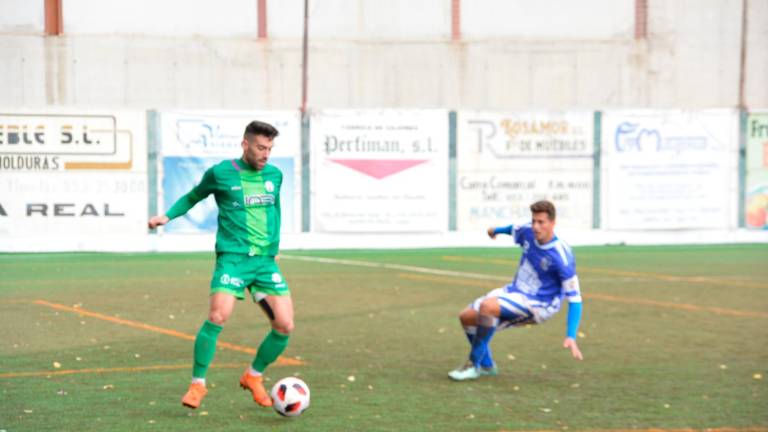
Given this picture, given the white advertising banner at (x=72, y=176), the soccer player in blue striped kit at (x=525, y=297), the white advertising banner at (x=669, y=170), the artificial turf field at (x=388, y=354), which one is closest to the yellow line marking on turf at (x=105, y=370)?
the artificial turf field at (x=388, y=354)

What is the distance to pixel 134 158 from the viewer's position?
26.3m

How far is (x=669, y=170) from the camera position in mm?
28797

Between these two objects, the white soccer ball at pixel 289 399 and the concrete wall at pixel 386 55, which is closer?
the white soccer ball at pixel 289 399

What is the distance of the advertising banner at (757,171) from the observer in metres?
29.1

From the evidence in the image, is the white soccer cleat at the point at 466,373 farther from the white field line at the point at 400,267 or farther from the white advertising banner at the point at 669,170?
the white advertising banner at the point at 669,170

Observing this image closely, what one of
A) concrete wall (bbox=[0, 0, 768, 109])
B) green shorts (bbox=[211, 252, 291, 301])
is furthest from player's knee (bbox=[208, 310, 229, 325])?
concrete wall (bbox=[0, 0, 768, 109])

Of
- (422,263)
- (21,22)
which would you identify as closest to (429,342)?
(422,263)

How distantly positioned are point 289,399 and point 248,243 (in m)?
1.28

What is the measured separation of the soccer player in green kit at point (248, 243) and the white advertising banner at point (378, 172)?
18.2 meters

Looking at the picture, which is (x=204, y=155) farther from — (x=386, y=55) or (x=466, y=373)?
(x=466, y=373)

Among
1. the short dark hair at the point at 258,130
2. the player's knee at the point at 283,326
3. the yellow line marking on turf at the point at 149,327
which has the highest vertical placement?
the short dark hair at the point at 258,130

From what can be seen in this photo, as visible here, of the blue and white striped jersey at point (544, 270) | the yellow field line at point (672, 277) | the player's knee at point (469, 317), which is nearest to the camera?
the blue and white striped jersey at point (544, 270)

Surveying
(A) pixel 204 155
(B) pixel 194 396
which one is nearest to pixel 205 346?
(B) pixel 194 396

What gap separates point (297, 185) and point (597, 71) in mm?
15539
